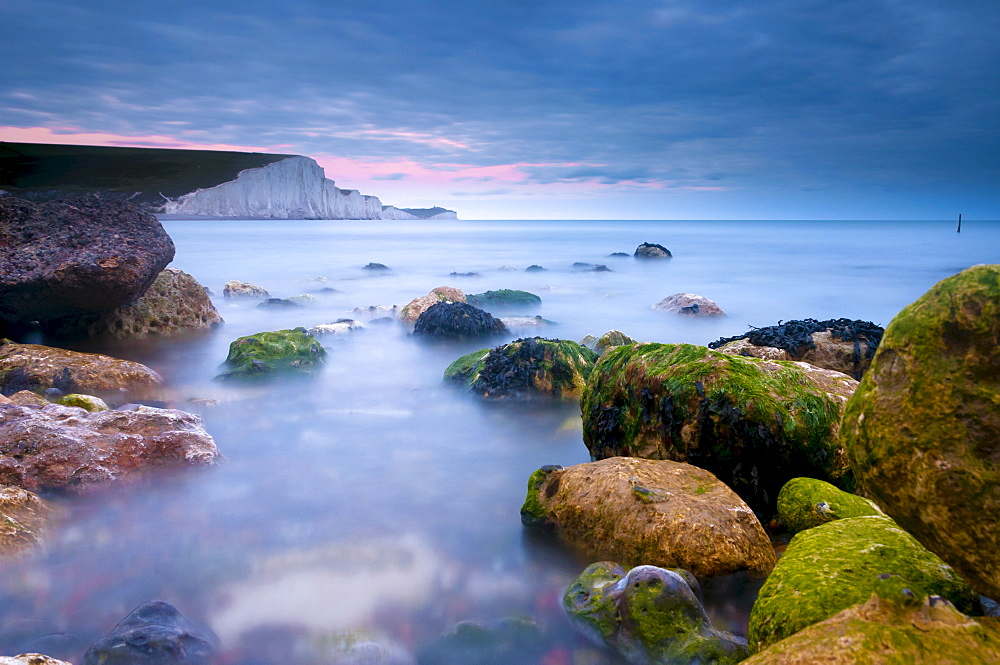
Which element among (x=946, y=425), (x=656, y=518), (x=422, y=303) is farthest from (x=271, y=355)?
(x=946, y=425)

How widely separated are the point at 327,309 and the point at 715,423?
519 inches

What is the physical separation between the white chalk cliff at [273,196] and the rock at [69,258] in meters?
70.1

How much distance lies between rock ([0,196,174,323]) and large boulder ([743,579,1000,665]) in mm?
8590

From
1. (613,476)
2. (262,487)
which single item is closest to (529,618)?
(613,476)

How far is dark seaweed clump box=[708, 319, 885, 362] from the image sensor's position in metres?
7.26

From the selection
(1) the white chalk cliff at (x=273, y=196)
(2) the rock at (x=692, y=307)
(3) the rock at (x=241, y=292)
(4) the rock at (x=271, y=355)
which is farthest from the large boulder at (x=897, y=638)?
(1) the white chalk cliff at (x=273, y=196)

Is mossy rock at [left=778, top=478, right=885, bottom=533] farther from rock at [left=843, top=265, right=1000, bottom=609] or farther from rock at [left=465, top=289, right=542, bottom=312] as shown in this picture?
rock at [left=465, top=289, right=542, bottom=312]

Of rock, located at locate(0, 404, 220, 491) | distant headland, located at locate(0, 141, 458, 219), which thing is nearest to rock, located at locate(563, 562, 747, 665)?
rock, located at locate(0, 404, 220, 491)

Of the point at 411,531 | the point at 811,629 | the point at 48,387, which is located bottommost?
the point at 411,531

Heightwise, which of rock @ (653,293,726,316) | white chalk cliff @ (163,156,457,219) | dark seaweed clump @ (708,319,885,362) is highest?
white chalk cliff @ (163,156,457,219)

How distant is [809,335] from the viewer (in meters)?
7.50

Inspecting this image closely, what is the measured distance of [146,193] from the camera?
203ft

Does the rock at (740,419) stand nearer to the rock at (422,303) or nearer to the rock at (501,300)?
the rock at (422,303)

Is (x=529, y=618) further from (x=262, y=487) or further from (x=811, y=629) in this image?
(x=262, y=487)
